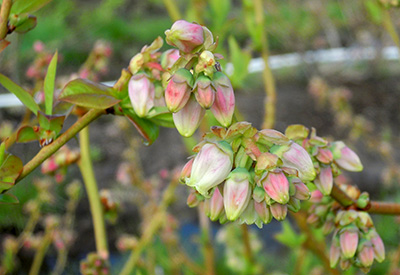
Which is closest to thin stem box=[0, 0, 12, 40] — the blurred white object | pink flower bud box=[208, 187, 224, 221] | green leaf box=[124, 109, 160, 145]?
green leaf box=[124, 109, 160, 145]

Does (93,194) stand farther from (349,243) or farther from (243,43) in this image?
(243,43)

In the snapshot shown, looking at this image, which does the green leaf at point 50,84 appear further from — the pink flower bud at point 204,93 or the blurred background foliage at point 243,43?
the blurred background foliage at point 243,43

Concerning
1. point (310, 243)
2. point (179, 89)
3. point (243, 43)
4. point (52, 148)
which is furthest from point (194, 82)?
point (243, 43)

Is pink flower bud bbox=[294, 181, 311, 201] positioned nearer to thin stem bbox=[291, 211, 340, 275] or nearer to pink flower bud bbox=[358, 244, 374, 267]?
pink flower bud bbox=[358, 244, 374, 267]

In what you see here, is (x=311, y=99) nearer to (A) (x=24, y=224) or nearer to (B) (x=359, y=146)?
(B) (x=359, y=146)

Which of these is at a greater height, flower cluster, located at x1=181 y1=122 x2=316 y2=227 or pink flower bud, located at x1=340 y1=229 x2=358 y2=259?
flower cluster, located at x1=181 y1=122 x2=316 y2=227
